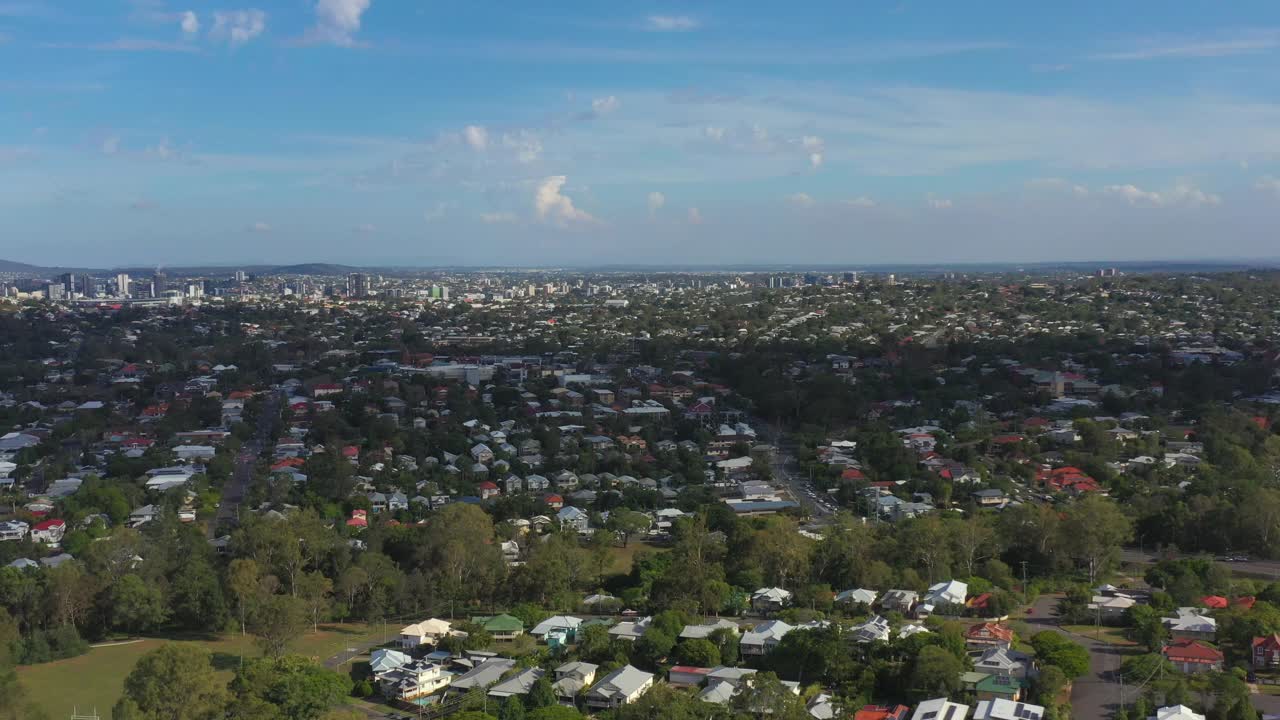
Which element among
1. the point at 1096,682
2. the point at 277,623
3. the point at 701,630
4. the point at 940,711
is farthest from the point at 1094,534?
the point at 277,623

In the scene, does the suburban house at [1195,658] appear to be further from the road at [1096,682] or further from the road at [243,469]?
the road at [243,469]

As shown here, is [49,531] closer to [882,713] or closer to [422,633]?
[422,633]

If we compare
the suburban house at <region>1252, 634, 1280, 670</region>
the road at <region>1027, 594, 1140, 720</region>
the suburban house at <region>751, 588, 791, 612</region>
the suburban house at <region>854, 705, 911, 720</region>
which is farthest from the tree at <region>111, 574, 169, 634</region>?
the suburban house at <region>1252, 634, 1280, 670</region>

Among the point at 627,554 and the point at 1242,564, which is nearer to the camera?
the point at 1242,564

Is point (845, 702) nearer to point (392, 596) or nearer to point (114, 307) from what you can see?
point (392, 596)

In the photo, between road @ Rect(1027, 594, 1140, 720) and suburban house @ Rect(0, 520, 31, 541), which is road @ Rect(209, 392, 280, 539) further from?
road @ Rect(1027, 594, 1140, 720)

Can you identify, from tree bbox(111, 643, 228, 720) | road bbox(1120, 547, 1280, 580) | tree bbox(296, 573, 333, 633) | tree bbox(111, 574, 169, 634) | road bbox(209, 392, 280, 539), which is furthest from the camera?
road bbox(209, 392, 280, 539)

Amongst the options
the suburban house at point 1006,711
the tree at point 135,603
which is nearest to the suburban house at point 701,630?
the suburban house at point 1006,711
